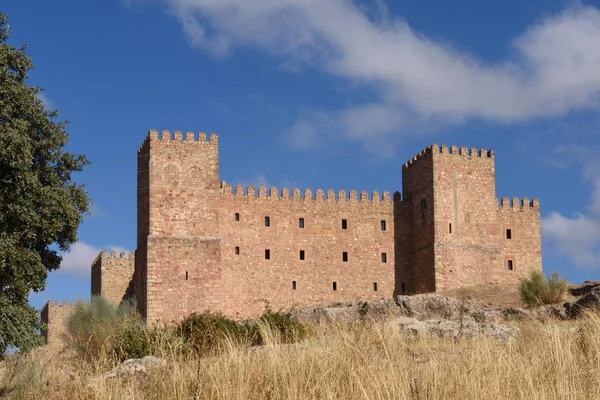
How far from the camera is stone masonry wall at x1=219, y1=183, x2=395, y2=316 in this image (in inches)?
1388

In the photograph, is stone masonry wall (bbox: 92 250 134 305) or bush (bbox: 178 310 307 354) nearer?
bush (bbox: 178 310 307 354)

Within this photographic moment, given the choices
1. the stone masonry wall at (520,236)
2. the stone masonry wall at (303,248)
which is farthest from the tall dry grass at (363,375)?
the stone masonry wall at (520,236)

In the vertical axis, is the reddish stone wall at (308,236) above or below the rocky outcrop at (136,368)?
above

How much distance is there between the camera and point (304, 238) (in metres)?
36.7

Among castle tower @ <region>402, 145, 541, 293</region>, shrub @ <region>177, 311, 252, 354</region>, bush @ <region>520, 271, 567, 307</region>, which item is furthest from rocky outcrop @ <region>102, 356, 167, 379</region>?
castle tower @ <region>402, 145, 541, 293</region>

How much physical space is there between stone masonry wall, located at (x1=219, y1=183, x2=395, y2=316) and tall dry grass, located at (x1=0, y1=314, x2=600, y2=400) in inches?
997

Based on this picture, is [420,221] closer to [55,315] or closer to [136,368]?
[55,315]

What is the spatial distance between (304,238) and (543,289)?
1081 centimetres

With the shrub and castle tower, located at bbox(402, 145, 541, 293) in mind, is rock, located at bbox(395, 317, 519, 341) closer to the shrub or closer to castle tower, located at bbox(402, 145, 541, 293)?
the shrub

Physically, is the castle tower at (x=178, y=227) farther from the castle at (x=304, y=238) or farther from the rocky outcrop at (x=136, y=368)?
the rocky outcrop at (x=136, y=368)

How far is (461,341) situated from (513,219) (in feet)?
95.0

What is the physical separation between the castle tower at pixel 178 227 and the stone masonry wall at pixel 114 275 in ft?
13.9

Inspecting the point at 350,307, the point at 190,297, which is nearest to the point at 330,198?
the point at 190,297

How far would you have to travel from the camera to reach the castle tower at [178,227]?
32531mm
